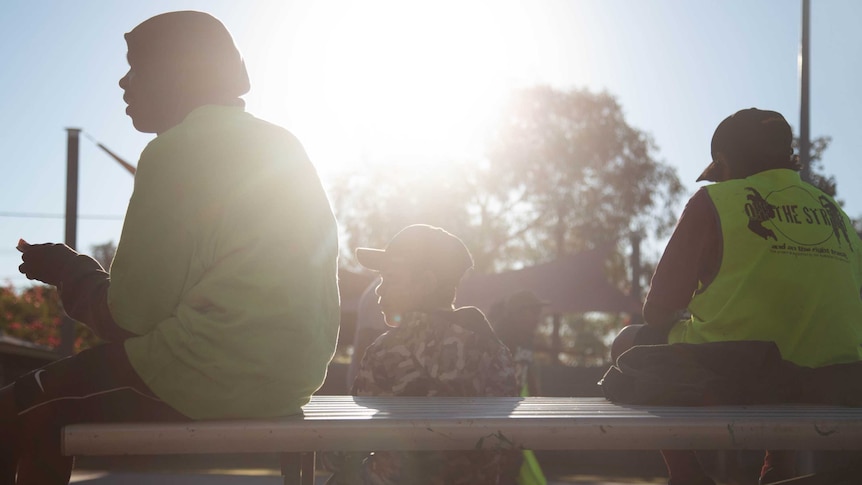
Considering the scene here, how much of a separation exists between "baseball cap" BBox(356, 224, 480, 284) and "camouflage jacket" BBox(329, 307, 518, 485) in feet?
0.71

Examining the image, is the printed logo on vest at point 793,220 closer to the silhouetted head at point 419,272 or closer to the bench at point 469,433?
the bench at point 469,433

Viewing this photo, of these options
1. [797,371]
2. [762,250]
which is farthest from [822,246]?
[797,371]

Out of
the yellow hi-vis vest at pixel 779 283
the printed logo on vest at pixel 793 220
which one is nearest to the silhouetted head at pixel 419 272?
the yellow hi-vis vest at pixel 779 283

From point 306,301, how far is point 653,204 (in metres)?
32.0

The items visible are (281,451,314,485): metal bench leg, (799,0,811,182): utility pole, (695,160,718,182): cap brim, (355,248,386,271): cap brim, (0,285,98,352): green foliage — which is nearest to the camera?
(281,451,314,485): metal bench leg

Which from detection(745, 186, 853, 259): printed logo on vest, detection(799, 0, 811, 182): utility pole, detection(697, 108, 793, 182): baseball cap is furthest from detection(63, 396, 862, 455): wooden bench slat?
detection(799, 0, 811, 182): utility pole

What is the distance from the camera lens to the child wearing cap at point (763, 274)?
283 cm

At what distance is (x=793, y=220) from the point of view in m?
2.88

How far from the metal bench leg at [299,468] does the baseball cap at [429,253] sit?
998 millimetres

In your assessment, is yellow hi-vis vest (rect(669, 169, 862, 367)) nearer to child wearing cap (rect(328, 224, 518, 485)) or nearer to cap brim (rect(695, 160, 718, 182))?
cap brim (rect(695, 160, 718, 182))

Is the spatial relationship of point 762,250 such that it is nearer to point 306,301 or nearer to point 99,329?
point 306,301

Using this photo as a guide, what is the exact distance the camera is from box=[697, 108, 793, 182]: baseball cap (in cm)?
304

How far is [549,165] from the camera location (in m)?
33.8

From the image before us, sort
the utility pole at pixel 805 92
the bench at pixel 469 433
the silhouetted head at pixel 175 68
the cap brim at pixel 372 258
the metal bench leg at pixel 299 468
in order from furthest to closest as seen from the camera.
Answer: the utility pole at pixel 805 92
the cap brim at pixel 372 258
the metal bench leg at pixel 299 468
the silhouetted head at pixel 175 68
the bench at pixel 469 433
